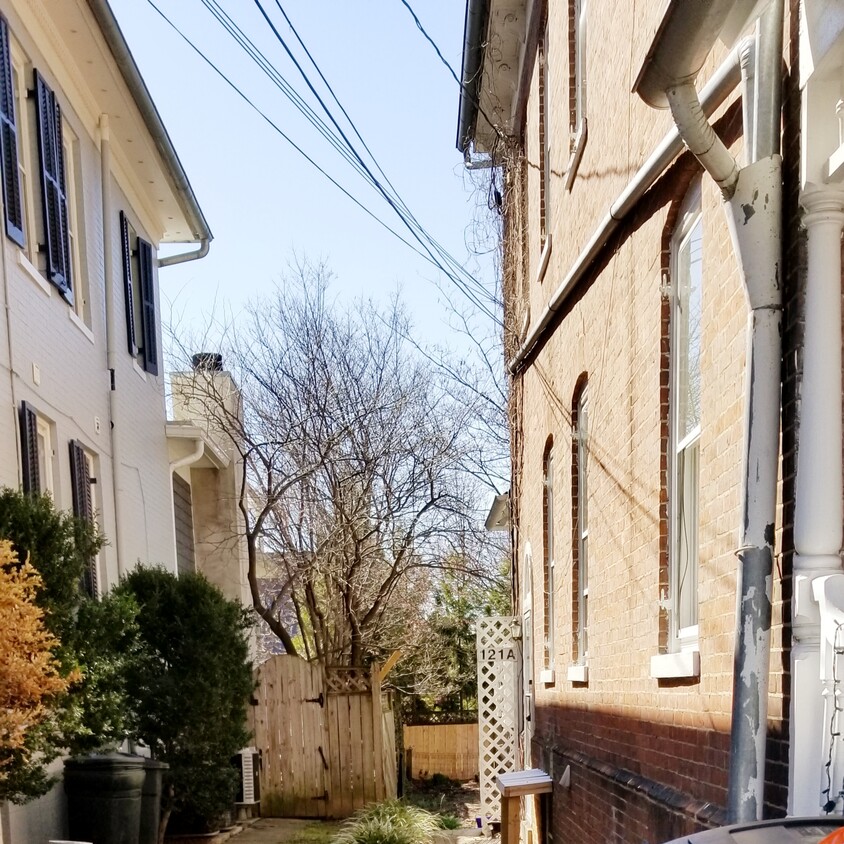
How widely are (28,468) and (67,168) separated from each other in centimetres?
353

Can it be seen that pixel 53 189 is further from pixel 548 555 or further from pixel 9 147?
pixel 548 555

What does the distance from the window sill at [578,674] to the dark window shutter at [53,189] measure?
17.5 ft

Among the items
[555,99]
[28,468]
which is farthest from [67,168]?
[555,99]

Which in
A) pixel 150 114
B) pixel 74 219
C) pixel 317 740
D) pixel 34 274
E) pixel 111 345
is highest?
pixel 150 114

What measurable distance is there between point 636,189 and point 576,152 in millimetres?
2211

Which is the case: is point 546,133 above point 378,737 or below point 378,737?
above

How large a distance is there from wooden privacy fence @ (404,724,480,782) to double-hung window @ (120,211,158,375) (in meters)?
8.13

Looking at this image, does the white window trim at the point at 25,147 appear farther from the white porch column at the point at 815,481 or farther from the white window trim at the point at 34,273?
the white porch column at the point at 815,481

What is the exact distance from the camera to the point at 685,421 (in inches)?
193

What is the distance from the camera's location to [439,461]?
16828mm

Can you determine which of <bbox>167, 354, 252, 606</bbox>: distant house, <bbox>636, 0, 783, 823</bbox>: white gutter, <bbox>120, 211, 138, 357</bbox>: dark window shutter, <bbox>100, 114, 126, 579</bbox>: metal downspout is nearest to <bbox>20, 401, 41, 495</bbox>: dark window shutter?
<bbox>100, 114, 126, 579</bbox>: metal downspout

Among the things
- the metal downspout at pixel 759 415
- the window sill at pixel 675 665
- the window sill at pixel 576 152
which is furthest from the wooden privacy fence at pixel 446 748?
the metal downspout at pixel 759 415

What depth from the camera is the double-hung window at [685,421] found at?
4742 millimetres

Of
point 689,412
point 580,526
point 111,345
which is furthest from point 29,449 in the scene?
point 689,412
